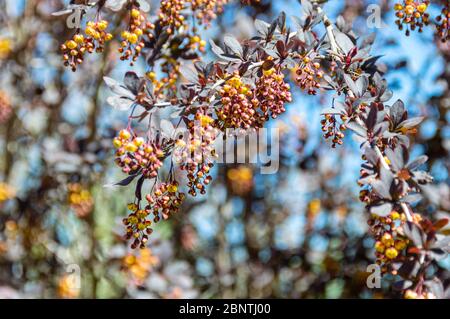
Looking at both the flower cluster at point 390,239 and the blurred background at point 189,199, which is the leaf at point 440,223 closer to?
the flower cluster at point 390,239

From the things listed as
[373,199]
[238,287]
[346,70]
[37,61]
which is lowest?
[238,287]

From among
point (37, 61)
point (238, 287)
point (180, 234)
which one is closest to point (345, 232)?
point (238, 287)

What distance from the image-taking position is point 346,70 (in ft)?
4.84

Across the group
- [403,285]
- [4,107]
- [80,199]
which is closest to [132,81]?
[403,285]

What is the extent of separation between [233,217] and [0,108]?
1809mm

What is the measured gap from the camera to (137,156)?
50.4 inches

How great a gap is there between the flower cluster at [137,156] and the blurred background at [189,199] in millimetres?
1546

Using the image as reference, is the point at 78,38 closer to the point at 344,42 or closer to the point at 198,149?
the point at 198,149

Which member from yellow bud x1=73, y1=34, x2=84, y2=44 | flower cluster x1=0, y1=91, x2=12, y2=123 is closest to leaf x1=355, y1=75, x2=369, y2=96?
yellow bud x1=73, y1=34, x2=84, y2=44

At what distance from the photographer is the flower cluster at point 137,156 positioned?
1280mm

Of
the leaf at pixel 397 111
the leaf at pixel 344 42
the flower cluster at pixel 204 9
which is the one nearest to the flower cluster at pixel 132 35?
the flower cluster at pixel 204 9

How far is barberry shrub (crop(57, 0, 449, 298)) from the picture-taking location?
3.87ft

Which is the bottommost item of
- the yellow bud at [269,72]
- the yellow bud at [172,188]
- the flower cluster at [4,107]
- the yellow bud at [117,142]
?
the yellow bud at [172,188]

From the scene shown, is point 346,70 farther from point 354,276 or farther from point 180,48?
point 354,276
